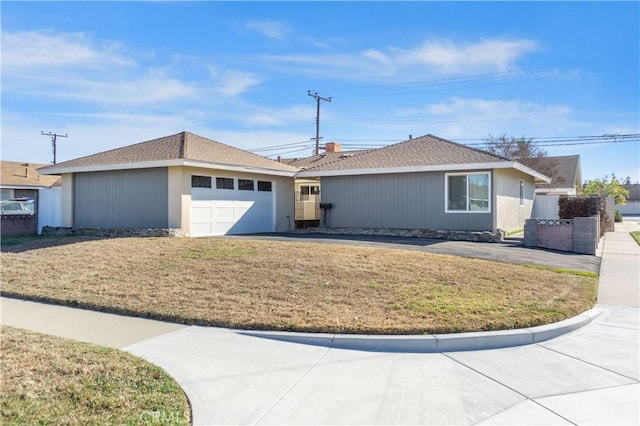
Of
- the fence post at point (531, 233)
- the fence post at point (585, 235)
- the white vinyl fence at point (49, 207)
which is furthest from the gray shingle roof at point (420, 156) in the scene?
the white vinyl fence at point (49, 207)

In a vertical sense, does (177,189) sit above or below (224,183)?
below

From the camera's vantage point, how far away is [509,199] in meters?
17.1

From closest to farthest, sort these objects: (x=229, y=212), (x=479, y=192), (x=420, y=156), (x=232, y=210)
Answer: (x=479, y=192), (x=229, y=212), (x=232, y=210), (x=420, y=156)

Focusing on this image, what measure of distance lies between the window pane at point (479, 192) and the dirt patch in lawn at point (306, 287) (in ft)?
18.8

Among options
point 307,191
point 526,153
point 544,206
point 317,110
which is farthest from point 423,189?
point 526,153

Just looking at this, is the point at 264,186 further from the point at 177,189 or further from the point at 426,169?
the point at 426,169

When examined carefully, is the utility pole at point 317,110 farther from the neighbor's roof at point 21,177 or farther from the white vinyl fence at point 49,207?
the white vinyl fence at point 49,207

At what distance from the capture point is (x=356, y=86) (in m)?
30.3

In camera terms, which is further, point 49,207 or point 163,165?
point 49,207

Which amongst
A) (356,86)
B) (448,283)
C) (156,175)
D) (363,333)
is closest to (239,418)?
(363,333)

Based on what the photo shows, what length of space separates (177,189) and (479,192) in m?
10.0

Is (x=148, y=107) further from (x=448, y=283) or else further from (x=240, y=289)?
(x=448, y=283)

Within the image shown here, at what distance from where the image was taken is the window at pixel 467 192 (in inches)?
594

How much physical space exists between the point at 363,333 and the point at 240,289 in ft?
8.91
